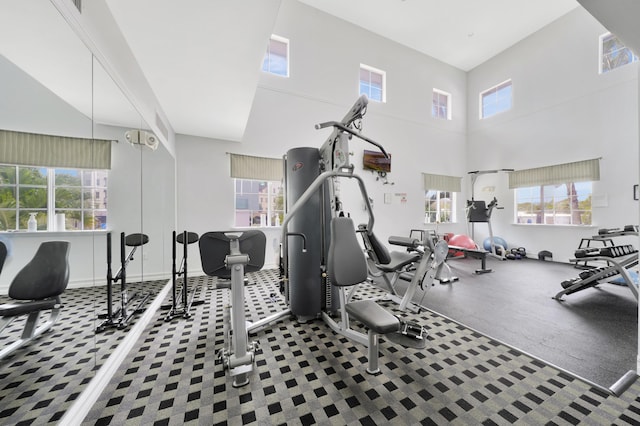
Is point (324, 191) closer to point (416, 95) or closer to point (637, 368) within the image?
point (637, 368)

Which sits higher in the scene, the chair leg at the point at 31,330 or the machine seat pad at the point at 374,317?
the chair leg at the point at 31,330

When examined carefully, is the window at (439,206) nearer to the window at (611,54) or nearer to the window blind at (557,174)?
the window blind at (557,174)

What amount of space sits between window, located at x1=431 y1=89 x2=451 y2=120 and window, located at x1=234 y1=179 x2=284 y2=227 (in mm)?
5889

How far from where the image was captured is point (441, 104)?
7.90m

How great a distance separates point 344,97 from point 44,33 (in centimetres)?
568

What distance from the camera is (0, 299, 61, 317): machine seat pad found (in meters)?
0.98

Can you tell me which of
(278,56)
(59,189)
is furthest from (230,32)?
(278,56)

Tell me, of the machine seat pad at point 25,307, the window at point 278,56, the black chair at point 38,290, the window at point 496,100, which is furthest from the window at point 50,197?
the window at point 496,100

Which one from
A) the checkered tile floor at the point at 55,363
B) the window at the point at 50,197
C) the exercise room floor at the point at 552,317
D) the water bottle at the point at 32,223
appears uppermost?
the window at the point at 50,197

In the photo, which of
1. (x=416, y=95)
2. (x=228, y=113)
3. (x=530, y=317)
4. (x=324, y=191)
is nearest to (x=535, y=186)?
(x=416, y=95)

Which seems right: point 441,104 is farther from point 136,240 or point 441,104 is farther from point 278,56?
point 136,240

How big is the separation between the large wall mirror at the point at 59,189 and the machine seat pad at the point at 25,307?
0.04 m

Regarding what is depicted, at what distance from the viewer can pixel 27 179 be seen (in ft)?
3.36

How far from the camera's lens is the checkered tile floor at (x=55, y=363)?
3.33 ft
